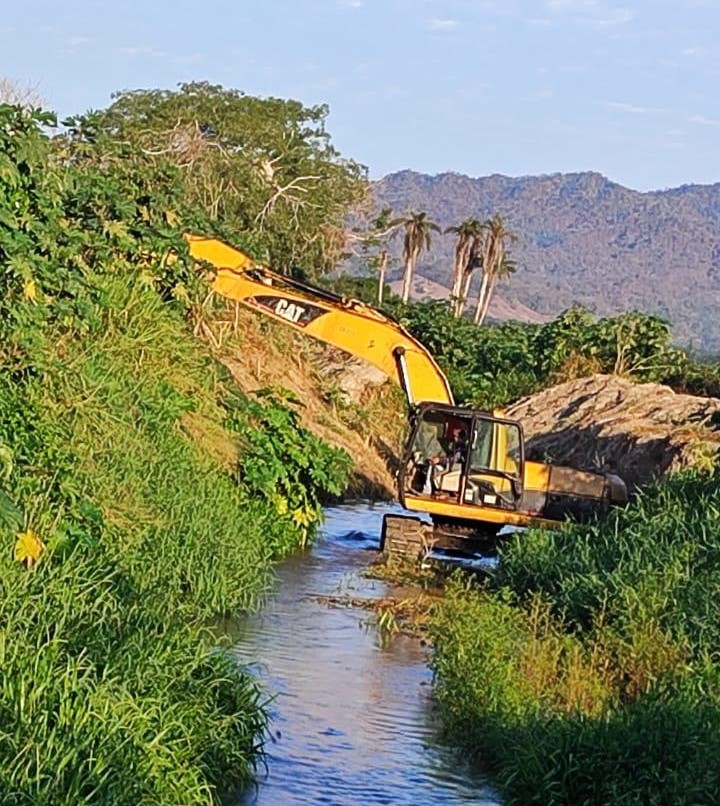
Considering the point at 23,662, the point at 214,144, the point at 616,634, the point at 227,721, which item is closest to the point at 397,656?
the point at 616,634

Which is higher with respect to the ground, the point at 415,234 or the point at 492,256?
the point at 415,234

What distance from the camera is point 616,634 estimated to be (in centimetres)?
1236

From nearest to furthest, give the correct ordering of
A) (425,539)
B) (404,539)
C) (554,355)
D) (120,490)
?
(120,490) < (404,539) < (425,539) < (554,355)

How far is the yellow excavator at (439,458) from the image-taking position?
18812mm

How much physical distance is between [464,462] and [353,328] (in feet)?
6.57

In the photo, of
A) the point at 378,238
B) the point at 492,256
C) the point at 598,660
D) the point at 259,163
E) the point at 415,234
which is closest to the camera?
the point at 598,660

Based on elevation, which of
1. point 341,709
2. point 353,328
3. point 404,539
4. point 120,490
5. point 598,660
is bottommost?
point 341,709

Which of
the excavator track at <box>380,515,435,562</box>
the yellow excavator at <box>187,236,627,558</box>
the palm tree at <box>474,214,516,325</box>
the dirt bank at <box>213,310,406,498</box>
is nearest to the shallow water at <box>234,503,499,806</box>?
the excavator track at <box>380,515,435,562</box>

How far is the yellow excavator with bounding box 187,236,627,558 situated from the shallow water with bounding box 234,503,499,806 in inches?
66.5

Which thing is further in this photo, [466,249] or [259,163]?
[466,249]

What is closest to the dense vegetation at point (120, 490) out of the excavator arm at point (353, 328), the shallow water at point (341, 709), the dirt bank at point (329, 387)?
the shallow water at point (341, 709)

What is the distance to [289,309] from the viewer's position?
772 inches

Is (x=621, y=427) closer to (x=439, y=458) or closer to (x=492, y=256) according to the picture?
(x=439, y=458)

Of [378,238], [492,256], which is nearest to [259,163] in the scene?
[378,238]
